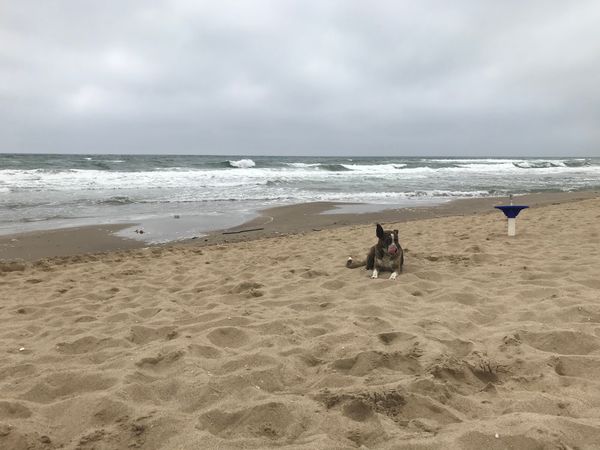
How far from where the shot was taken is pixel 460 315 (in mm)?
4152

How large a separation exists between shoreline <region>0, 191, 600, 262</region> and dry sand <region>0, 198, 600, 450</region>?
9.20 feet

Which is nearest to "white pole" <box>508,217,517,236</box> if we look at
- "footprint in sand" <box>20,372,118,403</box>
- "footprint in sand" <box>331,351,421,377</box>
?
"footprint in sand" <box>331,351,421,377</box>

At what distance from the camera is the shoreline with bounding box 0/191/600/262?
8867mm

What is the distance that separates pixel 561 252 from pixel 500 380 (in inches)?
169

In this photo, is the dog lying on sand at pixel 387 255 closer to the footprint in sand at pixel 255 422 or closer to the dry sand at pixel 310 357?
the dry sand at pixel 310 357

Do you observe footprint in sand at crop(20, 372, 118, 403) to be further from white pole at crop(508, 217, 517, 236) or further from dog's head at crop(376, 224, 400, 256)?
white pole at crop(508, 217, 517, 236)

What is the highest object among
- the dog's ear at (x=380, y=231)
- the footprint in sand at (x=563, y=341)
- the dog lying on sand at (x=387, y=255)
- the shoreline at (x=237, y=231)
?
the dog's ear at (x=380, y=231)

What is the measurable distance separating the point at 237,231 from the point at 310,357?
302 inches

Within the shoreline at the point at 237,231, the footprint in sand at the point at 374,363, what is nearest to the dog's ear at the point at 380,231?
the footprint in sand at the point at 374,363

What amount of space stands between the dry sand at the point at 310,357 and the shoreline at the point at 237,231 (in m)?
2.80

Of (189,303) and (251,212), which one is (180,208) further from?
(189,303)

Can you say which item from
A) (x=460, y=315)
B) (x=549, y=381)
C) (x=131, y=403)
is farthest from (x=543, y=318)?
(x=131, y=403)

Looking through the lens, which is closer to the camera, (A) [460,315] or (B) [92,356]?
(B) [92,356]

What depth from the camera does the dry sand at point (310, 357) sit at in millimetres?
2441
